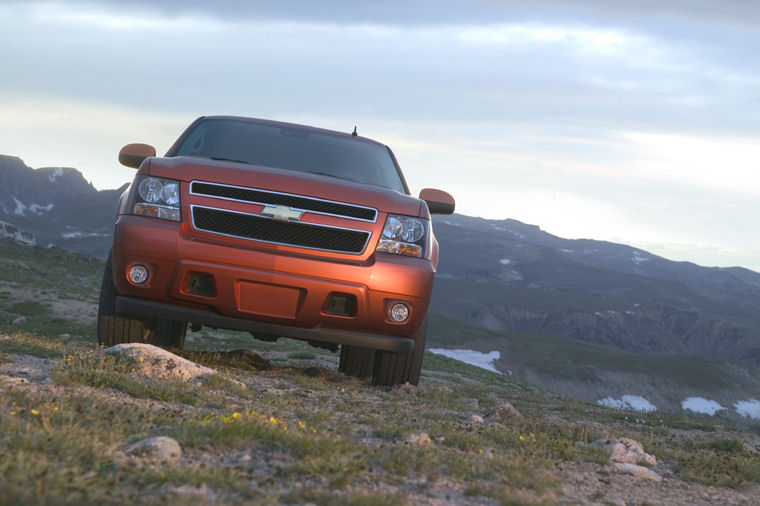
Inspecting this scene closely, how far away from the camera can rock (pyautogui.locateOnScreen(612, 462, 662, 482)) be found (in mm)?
4430

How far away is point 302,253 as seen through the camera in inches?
226

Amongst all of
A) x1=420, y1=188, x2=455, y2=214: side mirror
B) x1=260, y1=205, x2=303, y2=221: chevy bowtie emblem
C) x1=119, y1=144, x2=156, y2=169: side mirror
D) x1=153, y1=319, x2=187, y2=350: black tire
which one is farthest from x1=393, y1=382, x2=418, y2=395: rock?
x1=119, y1=144, x2=156, y2=169: side mirror

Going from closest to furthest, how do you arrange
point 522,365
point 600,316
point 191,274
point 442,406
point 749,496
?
1. point 749,496
2. point 191,274
3. point 442,406
4. point 522,365
5. point 600,316

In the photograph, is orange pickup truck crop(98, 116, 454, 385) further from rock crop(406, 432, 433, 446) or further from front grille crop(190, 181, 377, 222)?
rock crop(406, 432, 433, 446)

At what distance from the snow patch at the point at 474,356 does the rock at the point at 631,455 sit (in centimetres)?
7611

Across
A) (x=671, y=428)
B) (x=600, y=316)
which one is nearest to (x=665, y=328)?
(x=600, y=316)

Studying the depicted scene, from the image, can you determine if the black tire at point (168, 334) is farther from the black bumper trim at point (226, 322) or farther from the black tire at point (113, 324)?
the black bumper trim at point (226, 322)

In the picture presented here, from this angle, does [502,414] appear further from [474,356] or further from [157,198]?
[474,356]

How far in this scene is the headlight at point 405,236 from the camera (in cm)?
598

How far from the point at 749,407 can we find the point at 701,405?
26.8ft

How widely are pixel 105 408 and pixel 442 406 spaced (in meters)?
3.29

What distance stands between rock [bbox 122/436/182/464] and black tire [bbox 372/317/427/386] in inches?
148

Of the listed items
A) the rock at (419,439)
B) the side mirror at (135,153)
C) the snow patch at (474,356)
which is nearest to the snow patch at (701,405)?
the snow patch at (474,356)

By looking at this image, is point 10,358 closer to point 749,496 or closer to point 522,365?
point 749,496
